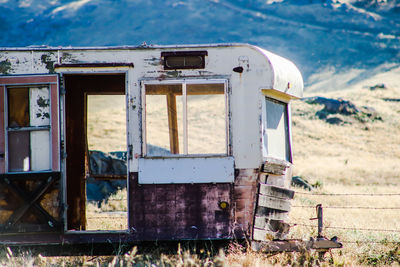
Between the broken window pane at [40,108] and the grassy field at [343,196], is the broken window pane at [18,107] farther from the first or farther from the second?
the grassy field at [343,196]

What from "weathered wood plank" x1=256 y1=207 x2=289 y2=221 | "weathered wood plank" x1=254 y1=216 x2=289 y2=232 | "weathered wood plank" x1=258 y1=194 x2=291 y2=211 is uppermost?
"weathered wood plank" x1=258 y1=194 x2=291 y2=211

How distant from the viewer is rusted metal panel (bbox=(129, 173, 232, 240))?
22.3 ft

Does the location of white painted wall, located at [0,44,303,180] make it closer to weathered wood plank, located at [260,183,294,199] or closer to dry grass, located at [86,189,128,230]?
weathered wood plank, located at [260,183,294,199]

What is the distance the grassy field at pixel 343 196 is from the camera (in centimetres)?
688

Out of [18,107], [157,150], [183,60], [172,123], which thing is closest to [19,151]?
[18,107]

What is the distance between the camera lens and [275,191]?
7.00 m

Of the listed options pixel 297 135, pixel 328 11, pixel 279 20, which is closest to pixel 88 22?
pixel 279 20

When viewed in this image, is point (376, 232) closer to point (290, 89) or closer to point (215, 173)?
point (290, 89)

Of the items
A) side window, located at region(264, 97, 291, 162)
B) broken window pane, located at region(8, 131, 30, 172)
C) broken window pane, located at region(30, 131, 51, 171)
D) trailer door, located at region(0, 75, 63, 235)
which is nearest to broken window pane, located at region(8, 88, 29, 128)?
trailer door, located at region(0, 75, 63, 235)

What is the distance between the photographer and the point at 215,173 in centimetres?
680

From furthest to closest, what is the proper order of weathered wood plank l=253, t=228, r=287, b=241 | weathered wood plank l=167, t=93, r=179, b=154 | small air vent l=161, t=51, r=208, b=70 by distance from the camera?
weathered wood plank l=167, t=93, r=179, b=154 → small air vent l=161, t=51, r=208, b=70 → weathered wood plank l=253, t=228, r=287, b=241

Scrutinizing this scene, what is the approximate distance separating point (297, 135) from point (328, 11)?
3126 inches

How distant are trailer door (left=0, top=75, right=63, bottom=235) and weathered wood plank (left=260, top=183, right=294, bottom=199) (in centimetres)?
273

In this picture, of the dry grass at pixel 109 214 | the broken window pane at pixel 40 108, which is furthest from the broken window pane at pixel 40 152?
the dry grass at pixel 109 214
